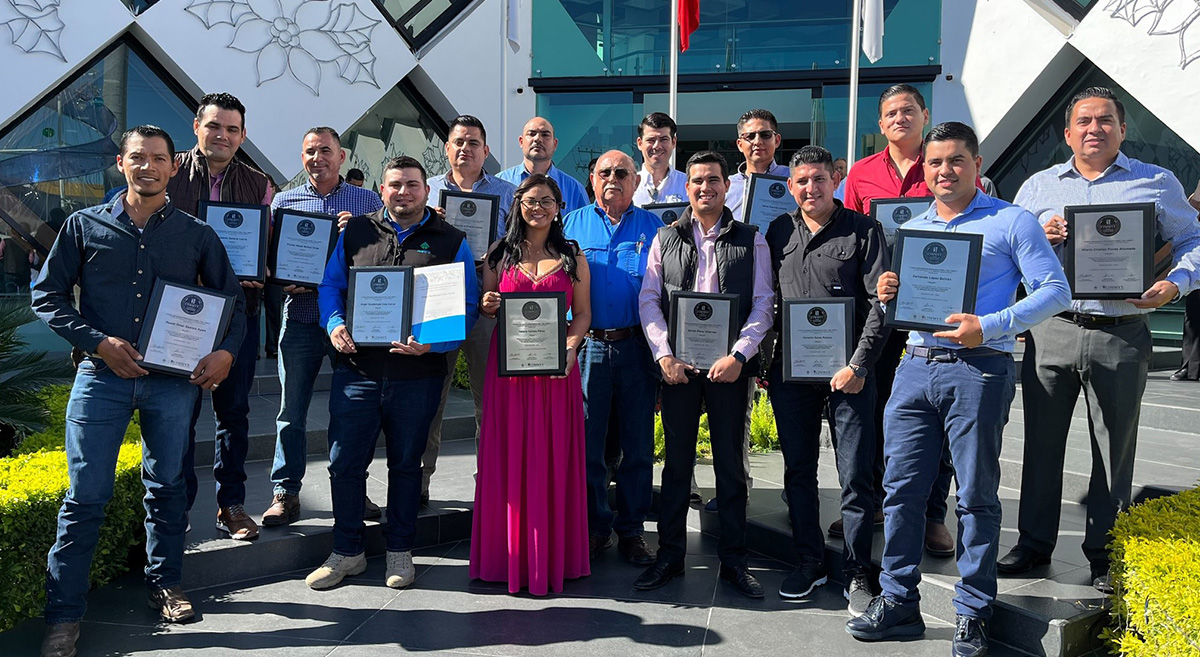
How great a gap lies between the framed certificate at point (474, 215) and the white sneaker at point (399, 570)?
1.71 meters

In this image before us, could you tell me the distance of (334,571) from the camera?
4.48 m

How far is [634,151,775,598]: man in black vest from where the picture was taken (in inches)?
169

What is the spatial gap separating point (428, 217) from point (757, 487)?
10.2 ft

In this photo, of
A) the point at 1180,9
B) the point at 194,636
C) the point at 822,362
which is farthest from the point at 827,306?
the point at 1180,9

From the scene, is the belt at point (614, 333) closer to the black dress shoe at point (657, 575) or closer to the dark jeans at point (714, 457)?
the dark jeans at point (714, 457)

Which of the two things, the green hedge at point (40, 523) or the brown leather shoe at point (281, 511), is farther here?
the brown leather shoe at point (281, 511)

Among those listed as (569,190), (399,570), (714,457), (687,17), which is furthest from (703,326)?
(687,17)

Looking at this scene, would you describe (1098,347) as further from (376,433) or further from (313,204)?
(313,204)

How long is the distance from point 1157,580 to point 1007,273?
132 centimetres

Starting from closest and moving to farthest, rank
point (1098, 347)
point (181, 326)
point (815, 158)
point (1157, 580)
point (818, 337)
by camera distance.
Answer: point (1157, 580) → point (181, 326) → point (1098, 347) → point (818, 337) → point (815, 158)

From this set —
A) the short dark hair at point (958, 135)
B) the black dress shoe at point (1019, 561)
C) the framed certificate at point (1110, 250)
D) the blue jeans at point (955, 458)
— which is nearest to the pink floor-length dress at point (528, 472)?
the blue jeans at point (955, 458)

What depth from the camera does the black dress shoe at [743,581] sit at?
4.40m

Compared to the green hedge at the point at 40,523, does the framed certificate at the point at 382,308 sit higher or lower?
higher

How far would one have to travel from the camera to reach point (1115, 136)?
3.93 metres
